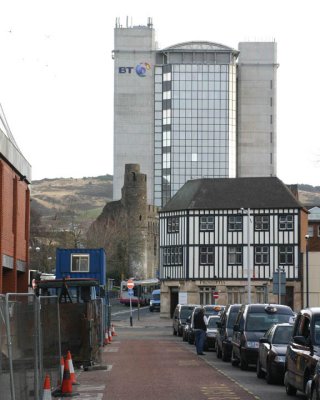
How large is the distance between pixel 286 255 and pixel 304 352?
221 feet

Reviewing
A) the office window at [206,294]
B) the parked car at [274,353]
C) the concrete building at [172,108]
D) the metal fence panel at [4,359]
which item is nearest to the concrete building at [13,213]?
the parked car at [274,353]

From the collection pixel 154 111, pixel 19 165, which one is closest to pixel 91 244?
pixel 154 111

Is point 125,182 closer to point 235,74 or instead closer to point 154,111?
point 154,111

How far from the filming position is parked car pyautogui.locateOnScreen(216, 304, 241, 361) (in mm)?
32594

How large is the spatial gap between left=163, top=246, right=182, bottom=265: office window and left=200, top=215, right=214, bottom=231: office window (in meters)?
2.69

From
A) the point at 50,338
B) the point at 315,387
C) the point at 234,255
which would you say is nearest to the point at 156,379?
the point at 50,338

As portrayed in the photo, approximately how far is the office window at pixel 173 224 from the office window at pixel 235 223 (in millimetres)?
5154

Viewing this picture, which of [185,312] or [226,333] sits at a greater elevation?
[226,333]

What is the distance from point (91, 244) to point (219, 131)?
48772mm

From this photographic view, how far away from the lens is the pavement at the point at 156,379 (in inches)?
822

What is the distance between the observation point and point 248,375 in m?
26.6

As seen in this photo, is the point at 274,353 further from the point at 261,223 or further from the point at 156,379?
the point at 261,223

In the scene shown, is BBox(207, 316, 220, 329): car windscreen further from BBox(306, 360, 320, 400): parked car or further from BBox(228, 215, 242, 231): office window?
BBox(228, 215, 242, 231): office window

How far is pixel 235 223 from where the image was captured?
3435 inches
